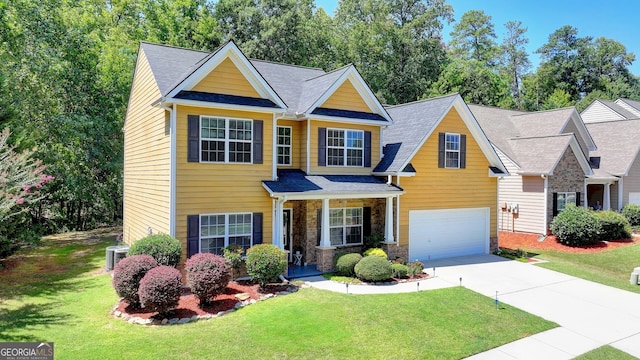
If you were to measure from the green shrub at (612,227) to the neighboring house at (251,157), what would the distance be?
13666mm

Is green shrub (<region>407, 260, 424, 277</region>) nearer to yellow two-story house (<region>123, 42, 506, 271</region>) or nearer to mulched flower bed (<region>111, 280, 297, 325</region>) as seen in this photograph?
yellow two-story house (<region>123, 42, 506, 271</region>)

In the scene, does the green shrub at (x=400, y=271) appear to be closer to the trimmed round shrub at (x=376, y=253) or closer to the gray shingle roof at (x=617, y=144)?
the trimmed round shrub at (x=376, y=253)

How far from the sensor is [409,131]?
1847 cm

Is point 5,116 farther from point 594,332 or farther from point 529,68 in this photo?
point 529,68

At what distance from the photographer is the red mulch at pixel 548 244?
67.2ft

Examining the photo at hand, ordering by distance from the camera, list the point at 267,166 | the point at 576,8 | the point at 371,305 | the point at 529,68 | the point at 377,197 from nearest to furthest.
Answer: the point at 371,305 → the point at 267,166 → the point at 377,197 → the point at 576,8 → the point at 529,68

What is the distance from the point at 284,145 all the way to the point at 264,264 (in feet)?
18.8

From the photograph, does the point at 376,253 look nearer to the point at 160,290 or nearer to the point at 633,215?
the point at 160,290

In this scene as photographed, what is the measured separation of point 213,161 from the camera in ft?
43.3

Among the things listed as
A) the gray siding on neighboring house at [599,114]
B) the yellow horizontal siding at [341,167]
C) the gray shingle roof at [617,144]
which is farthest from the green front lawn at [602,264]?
the gray siding on neighboring house at [599,114]

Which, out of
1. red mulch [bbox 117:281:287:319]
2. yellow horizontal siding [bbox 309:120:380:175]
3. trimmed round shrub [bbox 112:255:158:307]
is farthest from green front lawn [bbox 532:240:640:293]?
trimmed round shrub [bbox 112:255:158:307]

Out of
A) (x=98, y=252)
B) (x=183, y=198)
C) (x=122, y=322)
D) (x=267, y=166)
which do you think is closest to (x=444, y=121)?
(x=267, y=166)

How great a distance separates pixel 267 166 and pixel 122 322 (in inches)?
266

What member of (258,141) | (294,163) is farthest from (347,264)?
(258,141)
